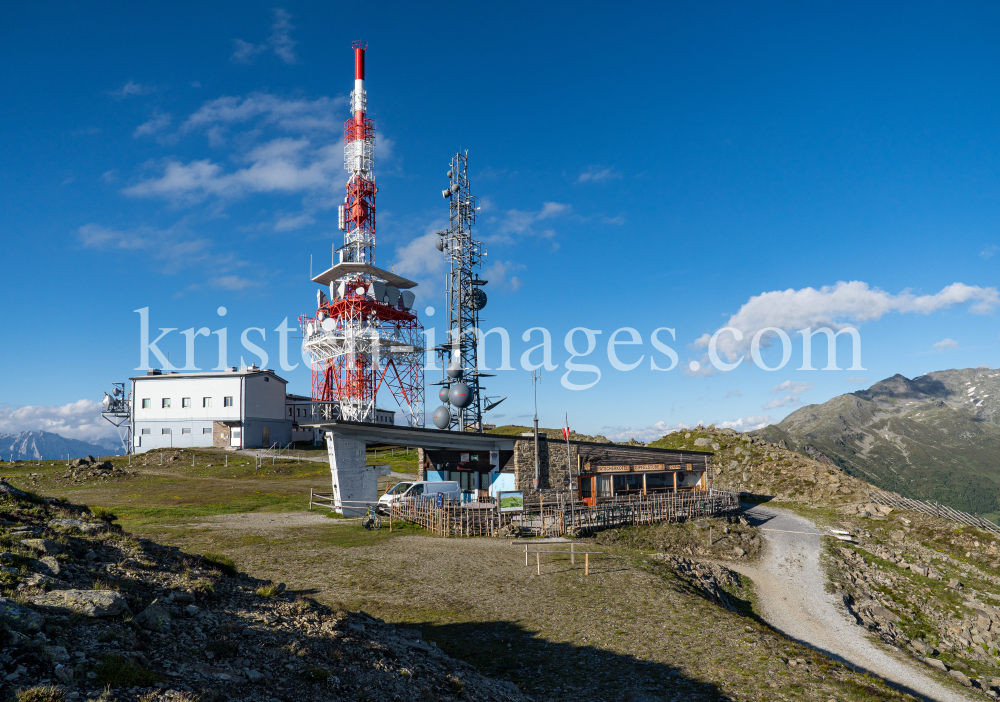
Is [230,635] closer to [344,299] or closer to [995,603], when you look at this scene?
[995,603]

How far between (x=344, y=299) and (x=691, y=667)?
2177 inches

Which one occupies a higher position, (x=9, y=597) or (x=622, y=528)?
(x=9, y=597)

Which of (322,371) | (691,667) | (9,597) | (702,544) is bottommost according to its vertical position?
(702,544)

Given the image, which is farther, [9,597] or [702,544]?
[702,544]

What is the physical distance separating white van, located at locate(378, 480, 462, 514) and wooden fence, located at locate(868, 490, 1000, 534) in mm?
31577

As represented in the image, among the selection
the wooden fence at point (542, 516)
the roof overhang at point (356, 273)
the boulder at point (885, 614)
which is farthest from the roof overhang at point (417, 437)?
the roof overhang at point (356, 273)

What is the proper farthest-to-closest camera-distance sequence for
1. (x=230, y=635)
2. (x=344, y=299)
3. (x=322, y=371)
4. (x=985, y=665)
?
(x=322, y=371), (x=344, y=299), (x=985, y=665), (x=230, y=635)

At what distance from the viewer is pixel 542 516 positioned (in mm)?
27234

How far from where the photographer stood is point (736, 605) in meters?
20.3

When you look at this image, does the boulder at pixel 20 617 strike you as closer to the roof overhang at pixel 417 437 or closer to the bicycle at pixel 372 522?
the bicycle at pixel 372 522

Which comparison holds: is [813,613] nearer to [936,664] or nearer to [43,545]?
[936,664]

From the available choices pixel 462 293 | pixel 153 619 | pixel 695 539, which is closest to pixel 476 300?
pixel 462 293

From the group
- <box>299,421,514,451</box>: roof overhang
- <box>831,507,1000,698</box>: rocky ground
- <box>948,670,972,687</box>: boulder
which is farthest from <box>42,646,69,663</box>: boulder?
<box>299,421,514,451</box>: roof overhang

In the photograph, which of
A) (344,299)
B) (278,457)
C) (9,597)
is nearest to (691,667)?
(9,597)
